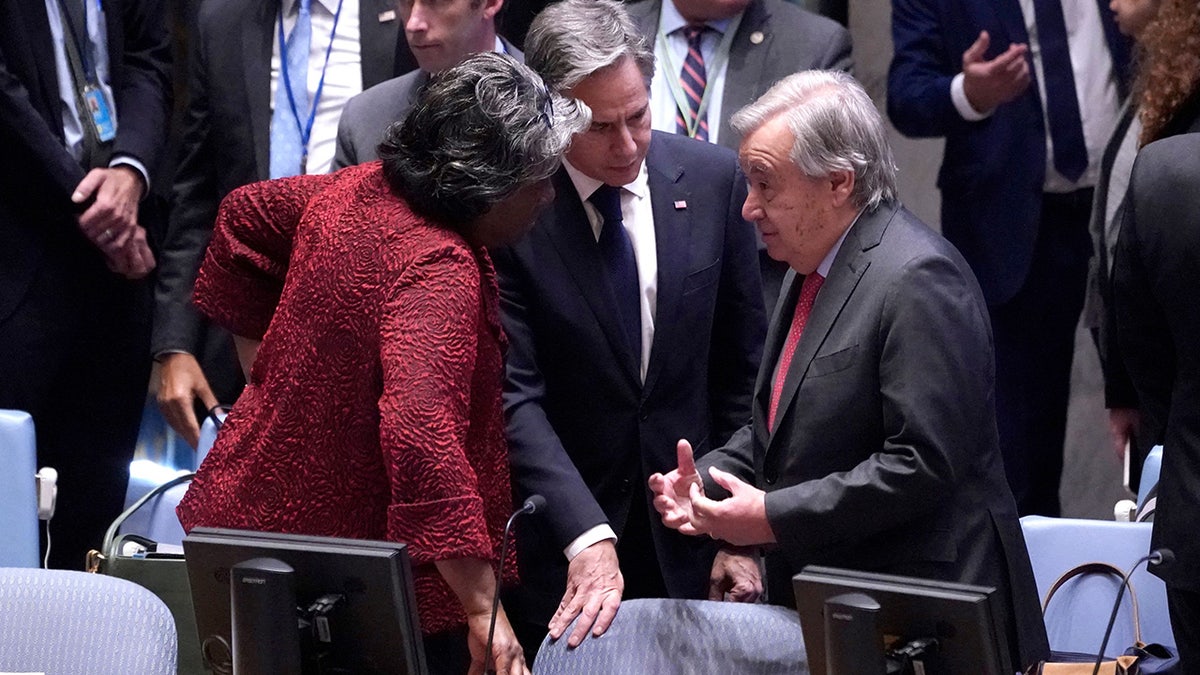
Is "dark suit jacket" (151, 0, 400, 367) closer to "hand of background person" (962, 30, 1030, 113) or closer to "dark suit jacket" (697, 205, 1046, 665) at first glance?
"hand of background person" (962, 30, 1030, 113)

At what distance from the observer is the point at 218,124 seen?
366 centimetres

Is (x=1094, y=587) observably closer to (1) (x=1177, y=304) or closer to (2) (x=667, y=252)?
(1) (x=1177, y=304)

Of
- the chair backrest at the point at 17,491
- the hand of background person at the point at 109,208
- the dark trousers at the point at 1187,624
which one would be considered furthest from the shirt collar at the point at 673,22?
the dark trousers at the point at 1187,624

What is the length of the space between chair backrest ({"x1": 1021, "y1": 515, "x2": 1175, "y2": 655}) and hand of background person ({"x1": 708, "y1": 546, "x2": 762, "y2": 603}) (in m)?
0.46

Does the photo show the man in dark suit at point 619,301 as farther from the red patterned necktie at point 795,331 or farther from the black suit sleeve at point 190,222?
the black suit sleeve at point 190,222

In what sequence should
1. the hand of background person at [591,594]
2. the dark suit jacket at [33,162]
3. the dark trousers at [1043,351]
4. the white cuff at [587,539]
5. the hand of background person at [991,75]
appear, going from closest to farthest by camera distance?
the hand of background person at [591,594] < the white cuff at [587,539] < the dark suit jacket at [33,162] < the hand of background person at [991,75] < the dark trousers at [1043,351]

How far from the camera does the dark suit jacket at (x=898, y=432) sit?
2.18 m

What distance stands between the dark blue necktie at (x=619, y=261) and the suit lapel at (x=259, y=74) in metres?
1.11

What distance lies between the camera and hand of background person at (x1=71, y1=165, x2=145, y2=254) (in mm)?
3541

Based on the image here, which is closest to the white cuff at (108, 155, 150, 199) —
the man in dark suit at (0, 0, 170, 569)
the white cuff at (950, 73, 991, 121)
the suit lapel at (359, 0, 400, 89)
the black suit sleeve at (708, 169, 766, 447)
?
the man in dark suit at (0, 0, 170, 569)

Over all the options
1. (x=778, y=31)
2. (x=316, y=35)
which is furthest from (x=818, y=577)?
(x=316, y=35)

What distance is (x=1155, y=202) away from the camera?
7.64 feet

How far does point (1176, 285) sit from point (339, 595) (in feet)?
4.01

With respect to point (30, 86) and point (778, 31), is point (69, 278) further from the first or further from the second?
point (778, 31)
